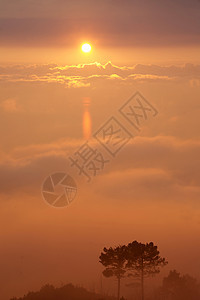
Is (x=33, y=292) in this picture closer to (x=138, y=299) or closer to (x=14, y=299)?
(x=14, y=299)

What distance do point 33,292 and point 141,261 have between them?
19.7 metres

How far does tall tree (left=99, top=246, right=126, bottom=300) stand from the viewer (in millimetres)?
90438

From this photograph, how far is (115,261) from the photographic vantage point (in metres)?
90.9

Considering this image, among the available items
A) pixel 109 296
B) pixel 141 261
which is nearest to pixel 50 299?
pixel 109 296

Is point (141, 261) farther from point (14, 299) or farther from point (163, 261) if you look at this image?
point (14, 299)

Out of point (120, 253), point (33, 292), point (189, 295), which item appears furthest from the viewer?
point (189, 295)

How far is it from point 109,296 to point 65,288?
720cm

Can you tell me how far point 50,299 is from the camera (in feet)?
315

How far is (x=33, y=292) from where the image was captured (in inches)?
3893

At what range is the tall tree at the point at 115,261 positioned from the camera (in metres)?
90.4

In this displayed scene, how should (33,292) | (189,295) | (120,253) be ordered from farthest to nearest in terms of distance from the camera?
(189,295)
(33,292)
(120,253)

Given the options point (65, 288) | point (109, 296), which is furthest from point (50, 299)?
point (109, 296)

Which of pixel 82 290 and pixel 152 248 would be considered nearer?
pixel 152 248

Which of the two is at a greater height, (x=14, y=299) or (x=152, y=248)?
(x=152, y=248)
